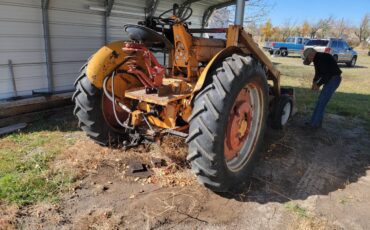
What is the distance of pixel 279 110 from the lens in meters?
5.45

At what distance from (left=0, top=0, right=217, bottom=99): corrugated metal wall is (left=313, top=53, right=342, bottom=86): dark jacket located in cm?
477

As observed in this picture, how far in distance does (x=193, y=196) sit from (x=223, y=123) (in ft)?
3.17

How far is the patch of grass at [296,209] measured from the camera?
3302 mm

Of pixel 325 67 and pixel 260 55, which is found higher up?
pixel 260 55

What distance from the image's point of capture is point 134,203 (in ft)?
11.0

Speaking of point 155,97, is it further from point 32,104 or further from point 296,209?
point 32,104

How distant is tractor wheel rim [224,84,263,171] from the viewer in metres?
3.66

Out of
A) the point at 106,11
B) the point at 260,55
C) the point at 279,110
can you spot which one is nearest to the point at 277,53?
the point at 106,11

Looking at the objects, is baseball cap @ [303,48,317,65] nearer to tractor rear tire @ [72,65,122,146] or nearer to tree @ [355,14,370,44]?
tractor rear tire @ [72,65,122,146]

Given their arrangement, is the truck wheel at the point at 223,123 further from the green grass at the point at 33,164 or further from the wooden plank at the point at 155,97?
the green grass at the point at 33,164

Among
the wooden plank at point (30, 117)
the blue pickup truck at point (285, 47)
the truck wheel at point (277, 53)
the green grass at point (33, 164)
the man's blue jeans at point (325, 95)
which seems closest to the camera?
the green grass at point (33, 164)

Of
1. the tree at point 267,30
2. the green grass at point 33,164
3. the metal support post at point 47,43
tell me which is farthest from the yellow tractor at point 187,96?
the tree at point 267,30

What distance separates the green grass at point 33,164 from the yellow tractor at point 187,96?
751 mm

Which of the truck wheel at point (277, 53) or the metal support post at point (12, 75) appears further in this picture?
the truck wheel at point (277, 53)
